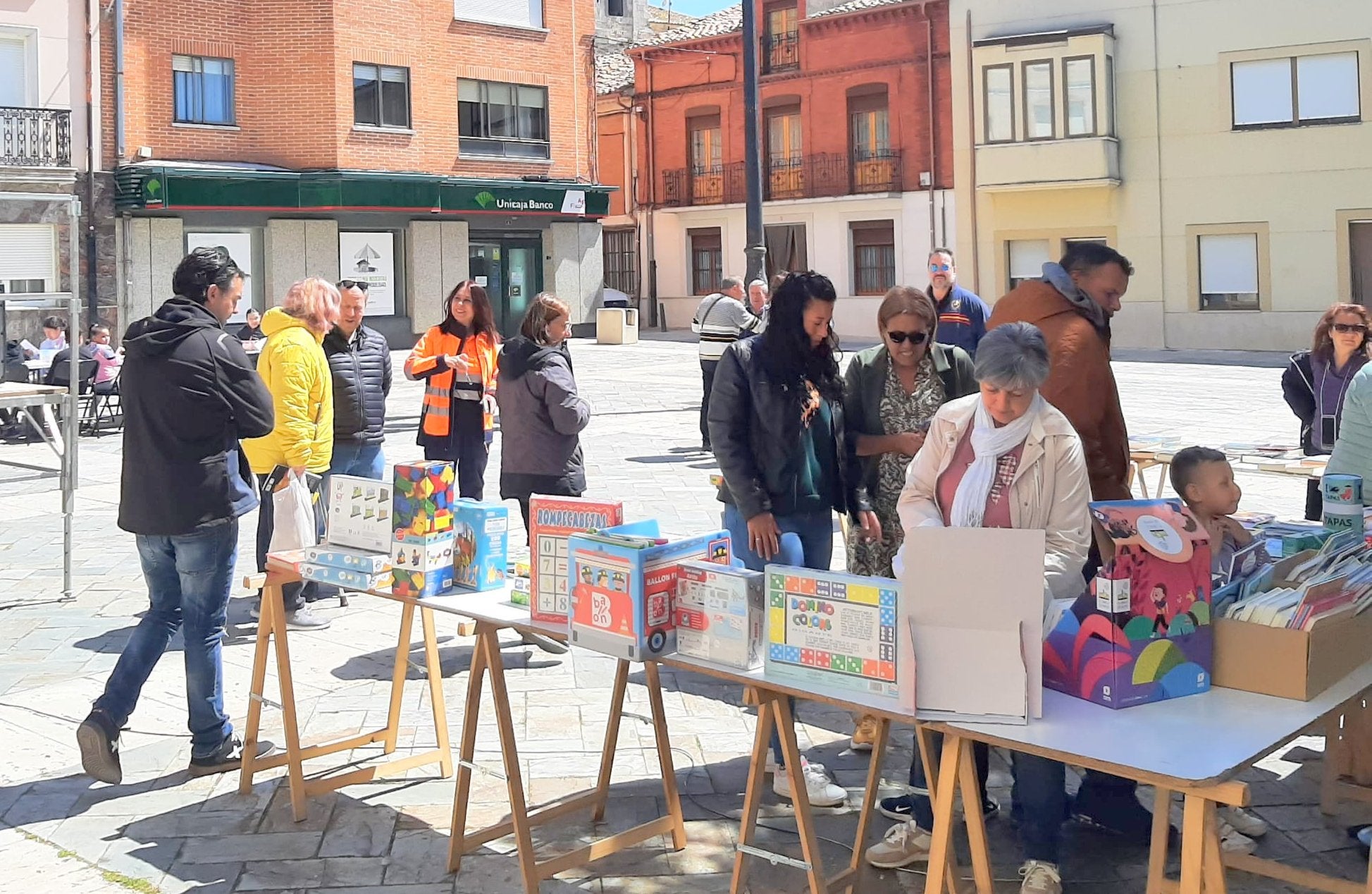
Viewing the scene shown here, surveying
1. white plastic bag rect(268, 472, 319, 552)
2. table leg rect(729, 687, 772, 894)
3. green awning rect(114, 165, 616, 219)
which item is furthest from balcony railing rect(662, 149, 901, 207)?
table leg rect(729, 687, 772, 894)

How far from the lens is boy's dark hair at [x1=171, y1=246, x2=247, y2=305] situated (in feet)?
17.0

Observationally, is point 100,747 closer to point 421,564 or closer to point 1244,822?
point 421,564

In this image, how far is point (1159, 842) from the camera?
327cm

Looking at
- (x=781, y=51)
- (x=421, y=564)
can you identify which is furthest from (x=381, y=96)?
(x=421, y=564)

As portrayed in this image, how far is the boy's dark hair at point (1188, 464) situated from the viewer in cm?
440

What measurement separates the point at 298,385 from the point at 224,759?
2.02 meters

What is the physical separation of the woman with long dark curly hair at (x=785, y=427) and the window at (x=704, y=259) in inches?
1269

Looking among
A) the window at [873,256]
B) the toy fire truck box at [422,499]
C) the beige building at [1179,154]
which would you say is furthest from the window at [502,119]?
the toy fire truck box at [422,499]

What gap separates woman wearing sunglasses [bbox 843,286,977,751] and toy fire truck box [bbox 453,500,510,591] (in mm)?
1271

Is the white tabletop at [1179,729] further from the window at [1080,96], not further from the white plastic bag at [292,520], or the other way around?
the window at [1080,96]

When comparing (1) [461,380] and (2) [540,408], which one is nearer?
(2) [540,408]

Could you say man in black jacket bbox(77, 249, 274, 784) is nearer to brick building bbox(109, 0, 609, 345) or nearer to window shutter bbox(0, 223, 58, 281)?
window shutter bbox(0, 223, 58, 281)

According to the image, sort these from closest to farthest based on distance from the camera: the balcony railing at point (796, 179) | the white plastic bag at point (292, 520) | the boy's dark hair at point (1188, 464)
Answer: the boy's dark hair at point (1188, 464)
the white plastic bag at point (292, 520)
the balcony railing at point (796, 179)

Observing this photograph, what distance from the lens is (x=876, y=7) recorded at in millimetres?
32562
